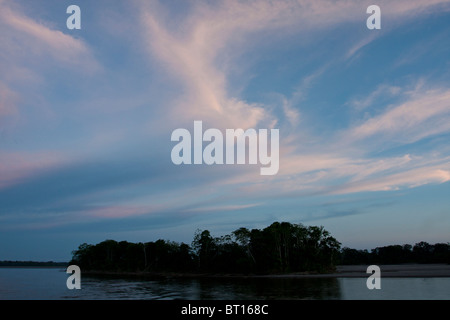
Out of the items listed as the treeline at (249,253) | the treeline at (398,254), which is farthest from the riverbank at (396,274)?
the treeline at (398,254)

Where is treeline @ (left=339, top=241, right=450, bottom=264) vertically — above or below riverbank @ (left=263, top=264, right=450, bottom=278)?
below

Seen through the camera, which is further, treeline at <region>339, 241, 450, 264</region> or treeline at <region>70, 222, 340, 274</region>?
treeline at <region>339, 241, 450, 264</region>

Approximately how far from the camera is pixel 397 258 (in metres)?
163

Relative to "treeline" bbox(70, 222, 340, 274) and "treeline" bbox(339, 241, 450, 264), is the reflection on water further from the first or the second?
"treeline" bbox(339, 241, 450, 264)

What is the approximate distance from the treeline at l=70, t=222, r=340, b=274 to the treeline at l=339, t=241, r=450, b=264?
7344 cm

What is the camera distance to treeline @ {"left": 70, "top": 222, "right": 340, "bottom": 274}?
306 feet

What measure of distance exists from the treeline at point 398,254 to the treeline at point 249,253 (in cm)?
7344

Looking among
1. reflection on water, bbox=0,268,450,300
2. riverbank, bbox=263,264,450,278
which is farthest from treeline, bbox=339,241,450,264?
reflection on water, bbox=0,268,450,300

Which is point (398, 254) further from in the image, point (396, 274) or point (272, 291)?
point (272, 291)

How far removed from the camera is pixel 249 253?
328 ft

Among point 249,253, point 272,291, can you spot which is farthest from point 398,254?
point 272,291
